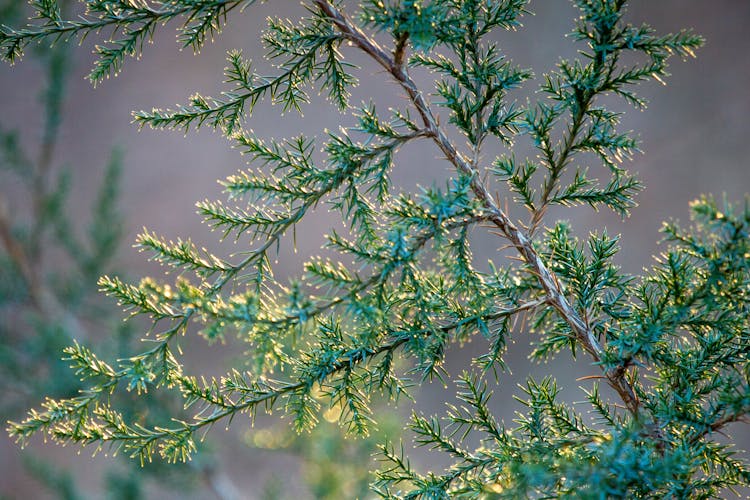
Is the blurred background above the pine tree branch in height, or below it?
above

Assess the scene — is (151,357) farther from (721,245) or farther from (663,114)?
(663,114)

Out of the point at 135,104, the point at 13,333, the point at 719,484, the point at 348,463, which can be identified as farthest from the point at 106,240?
the point at 135,104

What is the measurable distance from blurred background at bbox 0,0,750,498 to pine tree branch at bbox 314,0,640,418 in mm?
1877

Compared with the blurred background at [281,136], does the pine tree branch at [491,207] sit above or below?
below

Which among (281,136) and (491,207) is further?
(281,136)

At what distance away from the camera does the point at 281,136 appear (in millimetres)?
2820

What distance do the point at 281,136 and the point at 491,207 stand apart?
2.41 metres

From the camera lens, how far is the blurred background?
7.95 ft

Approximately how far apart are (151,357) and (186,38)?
25 centimetres

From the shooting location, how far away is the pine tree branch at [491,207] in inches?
19.6

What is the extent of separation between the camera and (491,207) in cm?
51

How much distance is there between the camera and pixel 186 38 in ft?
1.68

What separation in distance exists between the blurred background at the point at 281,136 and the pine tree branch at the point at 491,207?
1877mm

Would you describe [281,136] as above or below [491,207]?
above
